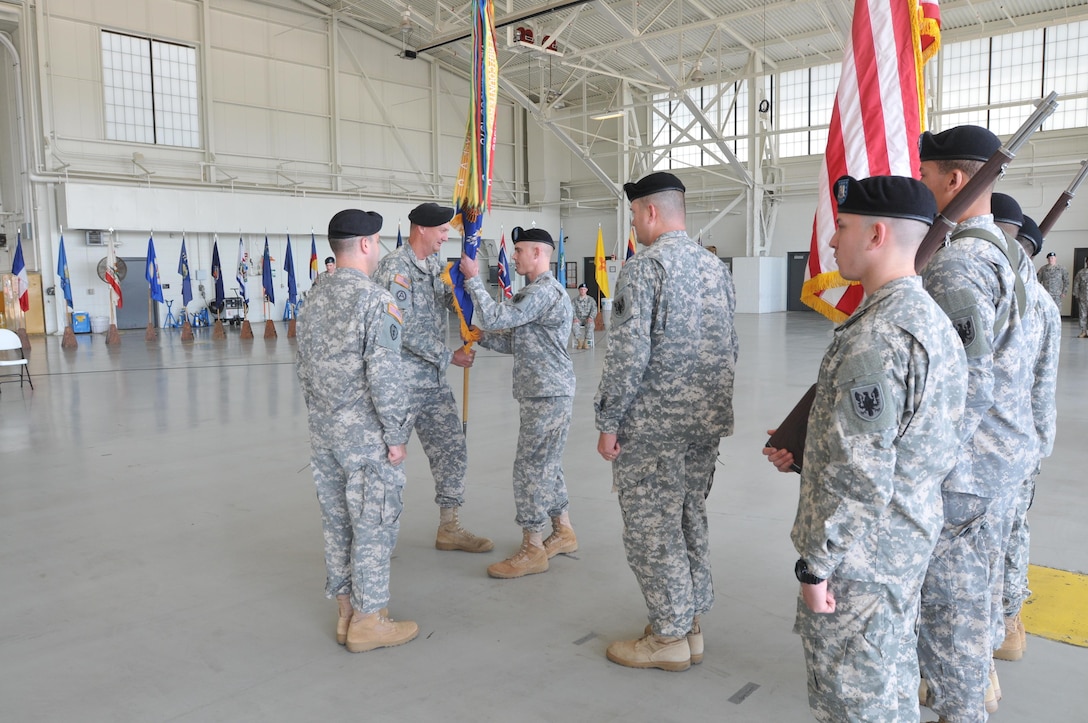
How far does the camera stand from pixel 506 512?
15.6 feet

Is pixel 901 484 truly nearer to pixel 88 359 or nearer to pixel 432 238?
pixel 432 238

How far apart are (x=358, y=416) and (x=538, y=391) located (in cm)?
109

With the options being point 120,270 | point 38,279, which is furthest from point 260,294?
point 38,279

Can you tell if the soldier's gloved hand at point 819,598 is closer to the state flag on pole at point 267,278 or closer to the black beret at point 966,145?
the black beret at point 966,145

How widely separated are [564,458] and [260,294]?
1816 cm

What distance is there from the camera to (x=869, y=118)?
8.73 feet

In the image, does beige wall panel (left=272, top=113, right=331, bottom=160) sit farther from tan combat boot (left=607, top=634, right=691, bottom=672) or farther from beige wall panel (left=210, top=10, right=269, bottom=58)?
tan combat boot (left=607, top=634, right=691, bottom=672)

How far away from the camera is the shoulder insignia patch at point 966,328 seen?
2105mm

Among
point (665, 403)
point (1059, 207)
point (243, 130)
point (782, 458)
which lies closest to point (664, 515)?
point (665, 403)

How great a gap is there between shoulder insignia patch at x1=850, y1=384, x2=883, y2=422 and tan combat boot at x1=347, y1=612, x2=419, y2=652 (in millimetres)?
2130

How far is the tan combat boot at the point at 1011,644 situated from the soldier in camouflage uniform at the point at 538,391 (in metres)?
1.95

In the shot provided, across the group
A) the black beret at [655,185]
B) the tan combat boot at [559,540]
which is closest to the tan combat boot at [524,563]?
the tan combat boot at [559,540]

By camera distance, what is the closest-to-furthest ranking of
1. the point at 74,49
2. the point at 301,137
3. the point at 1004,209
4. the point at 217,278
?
the point at 1004,209, the point at 74,49, the point at 217,278, the point at 301,137

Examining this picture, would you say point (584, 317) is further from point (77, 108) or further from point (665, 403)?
point (77, 108)
